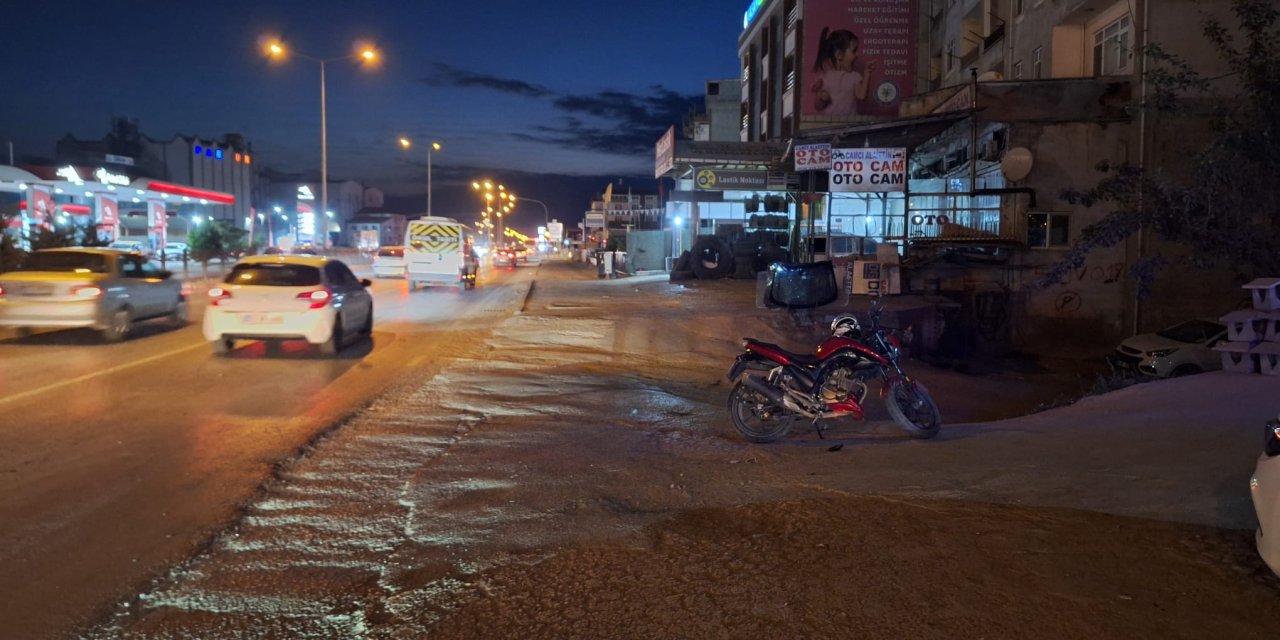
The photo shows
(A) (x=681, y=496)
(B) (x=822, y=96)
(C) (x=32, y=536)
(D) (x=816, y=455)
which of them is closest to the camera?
(C) (x=32, y=536)

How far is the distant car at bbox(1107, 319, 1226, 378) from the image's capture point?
15.8m

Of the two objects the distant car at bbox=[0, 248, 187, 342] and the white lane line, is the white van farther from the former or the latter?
the white lane line

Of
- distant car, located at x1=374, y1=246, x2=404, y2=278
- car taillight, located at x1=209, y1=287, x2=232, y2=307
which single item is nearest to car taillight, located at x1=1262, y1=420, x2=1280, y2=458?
car taillight, located at x1=209, y1=287, x2=232, y2=307

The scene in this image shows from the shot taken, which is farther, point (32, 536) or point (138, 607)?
point (32, 536)

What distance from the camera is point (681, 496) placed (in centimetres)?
658

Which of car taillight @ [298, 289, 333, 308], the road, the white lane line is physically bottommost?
the road

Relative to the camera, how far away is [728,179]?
32.9m

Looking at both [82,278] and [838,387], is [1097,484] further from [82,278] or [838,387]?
[82,278]

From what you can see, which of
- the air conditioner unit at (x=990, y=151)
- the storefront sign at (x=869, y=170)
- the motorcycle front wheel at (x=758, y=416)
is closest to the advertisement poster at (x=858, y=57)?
the air conditioner unit at (x=990, y=151)

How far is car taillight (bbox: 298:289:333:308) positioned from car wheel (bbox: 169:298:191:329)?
5802 mm

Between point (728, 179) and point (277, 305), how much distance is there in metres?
21.6

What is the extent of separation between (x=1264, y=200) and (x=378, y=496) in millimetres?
10916

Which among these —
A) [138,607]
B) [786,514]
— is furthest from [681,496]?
[138,607]

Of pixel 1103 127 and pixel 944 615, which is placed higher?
pixel 1103 127
